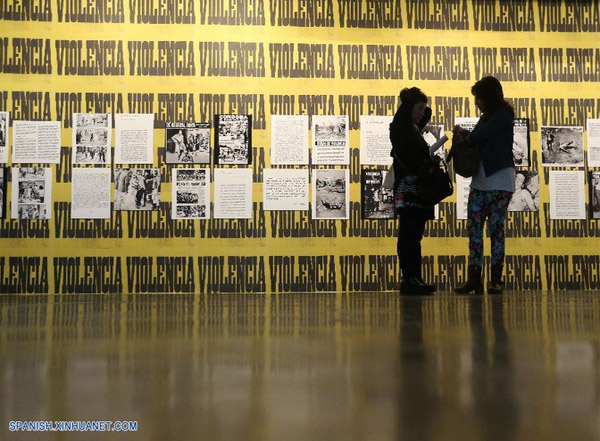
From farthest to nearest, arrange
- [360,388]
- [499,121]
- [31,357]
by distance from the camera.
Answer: [499,121] → [31,357] → [360,388]

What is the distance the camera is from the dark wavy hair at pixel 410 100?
422 cm

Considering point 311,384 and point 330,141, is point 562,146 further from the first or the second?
point 311,384

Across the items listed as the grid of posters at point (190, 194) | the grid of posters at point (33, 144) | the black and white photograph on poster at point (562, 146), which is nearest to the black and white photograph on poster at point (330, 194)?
the grid of posters at point (190, 194)

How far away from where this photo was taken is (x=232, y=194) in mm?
5859

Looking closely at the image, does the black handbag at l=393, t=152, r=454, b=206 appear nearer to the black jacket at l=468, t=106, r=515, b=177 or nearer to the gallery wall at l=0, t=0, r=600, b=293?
the black jacket at l=468, t=106, r=515, b=177

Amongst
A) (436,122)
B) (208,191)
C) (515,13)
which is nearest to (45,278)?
(208,191)

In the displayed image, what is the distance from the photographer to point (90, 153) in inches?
229

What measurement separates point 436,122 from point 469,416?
578cm

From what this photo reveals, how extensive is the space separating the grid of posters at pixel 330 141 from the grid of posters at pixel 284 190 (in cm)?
Result: 30

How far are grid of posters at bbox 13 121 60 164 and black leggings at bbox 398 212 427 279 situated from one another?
325 centimetres

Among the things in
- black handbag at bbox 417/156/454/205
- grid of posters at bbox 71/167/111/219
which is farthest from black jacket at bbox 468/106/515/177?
grid of posters at bbox 71/167/111/219

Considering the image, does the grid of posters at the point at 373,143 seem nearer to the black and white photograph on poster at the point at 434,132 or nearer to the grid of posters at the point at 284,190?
the black and white photograph on poster at the point at 434,132

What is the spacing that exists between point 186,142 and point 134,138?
1.49 ft

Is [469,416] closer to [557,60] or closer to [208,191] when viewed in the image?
[208,191]
